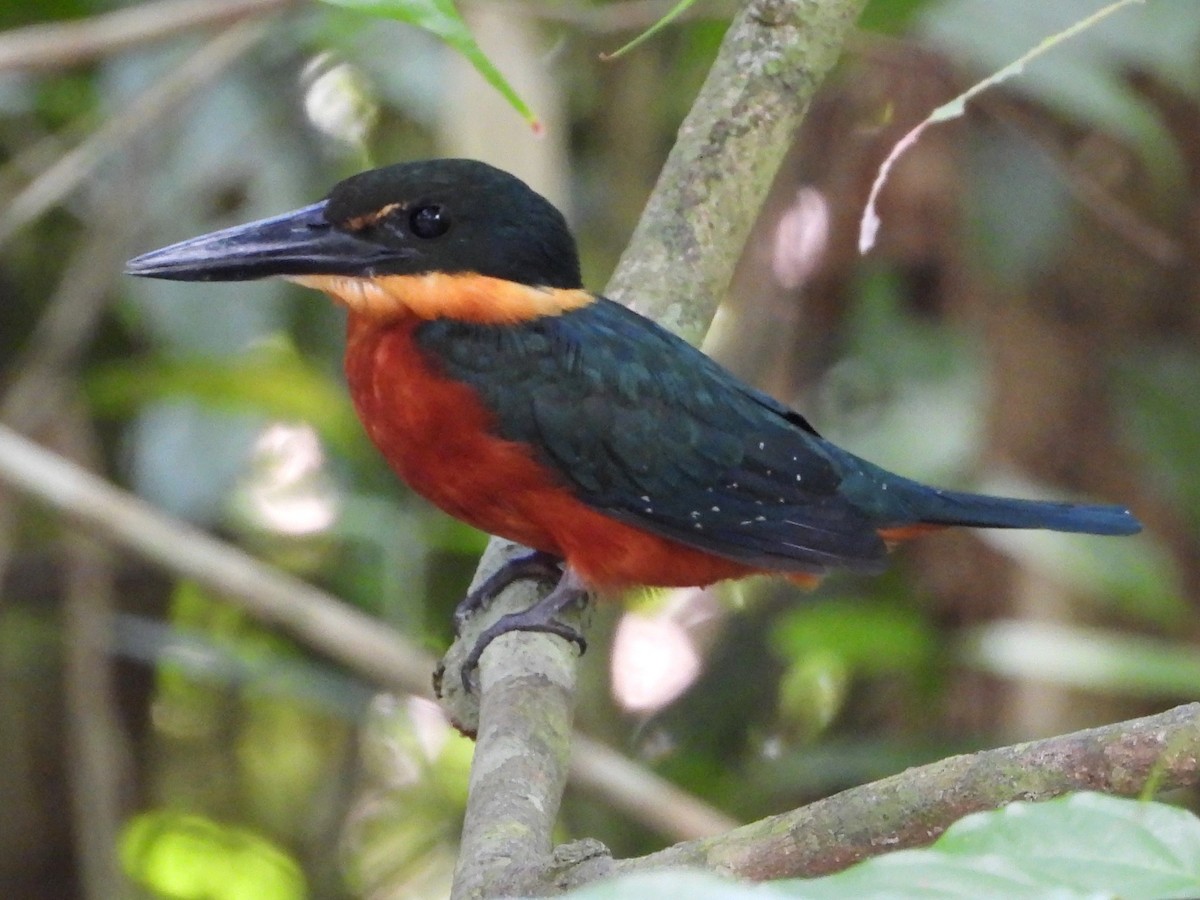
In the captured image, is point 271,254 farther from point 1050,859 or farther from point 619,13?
point 1050,859

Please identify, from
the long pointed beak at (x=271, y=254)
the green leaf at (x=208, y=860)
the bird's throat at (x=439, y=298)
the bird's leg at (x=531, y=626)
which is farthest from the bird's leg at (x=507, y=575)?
the green leaf at (x=208, y=860)

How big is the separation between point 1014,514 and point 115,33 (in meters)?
1.78

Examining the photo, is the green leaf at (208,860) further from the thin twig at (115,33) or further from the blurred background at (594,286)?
the thin twig at (115,33)

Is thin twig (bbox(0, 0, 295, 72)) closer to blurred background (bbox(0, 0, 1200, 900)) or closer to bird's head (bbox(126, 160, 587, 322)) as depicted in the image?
blurred background (bbox(0, 0, 1200, 900))

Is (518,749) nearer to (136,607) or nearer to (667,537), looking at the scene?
(667,537)

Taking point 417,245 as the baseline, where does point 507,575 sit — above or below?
below

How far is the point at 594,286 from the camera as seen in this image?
4.29 meters

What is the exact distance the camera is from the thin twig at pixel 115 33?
2736 millimetres

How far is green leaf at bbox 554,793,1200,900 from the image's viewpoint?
609mm

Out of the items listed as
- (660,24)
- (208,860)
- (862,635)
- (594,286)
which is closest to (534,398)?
(660,24)

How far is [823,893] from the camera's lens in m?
0.61

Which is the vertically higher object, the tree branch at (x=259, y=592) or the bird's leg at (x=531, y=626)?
the tree branch at (x=259, y=592)

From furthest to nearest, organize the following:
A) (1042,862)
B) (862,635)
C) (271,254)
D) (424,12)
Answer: (862,635) → (271,254) → (424,12) → (1042,862)

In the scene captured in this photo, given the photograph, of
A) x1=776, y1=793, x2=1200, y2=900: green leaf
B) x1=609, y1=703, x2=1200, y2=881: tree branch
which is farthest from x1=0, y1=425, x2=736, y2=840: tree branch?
x1=776, y1=793, x2=1200, y2=900: green leaf
